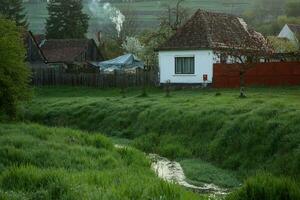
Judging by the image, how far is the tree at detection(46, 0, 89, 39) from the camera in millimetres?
67688

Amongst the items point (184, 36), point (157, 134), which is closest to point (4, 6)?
point (184, 36)

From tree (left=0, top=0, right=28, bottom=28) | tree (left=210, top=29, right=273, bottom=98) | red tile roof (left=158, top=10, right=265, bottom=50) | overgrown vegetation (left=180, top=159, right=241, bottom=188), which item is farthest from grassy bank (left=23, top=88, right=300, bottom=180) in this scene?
tree (left=0, top=0, right=28, bottom=28)

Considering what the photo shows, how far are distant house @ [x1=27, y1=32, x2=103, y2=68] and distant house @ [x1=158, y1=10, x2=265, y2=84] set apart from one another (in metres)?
19.3

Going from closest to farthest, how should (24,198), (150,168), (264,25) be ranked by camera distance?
(24,198), (150,168), (264,25)

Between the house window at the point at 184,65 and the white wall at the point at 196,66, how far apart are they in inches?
10.3

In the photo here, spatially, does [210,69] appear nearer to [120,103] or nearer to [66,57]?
[120,103]

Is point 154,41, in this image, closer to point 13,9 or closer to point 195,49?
point 195,49

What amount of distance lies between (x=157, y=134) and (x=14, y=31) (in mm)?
7605

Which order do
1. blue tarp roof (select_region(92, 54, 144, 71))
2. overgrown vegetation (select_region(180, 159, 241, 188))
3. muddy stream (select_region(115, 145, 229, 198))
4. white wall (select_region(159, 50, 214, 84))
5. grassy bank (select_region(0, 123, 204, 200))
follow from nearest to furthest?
grassy bank (select_region(0, 123, 204, 200)) → muddy stream (select_region(115, 145, 229, 198)) → overgrown vegetation (select_region(180, 159, 241, 188)) → white wall (select_region(159, 50, 214, 84)) → blue tarp roof (select_region(92, 54, 144, 71))

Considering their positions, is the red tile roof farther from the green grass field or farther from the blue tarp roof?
the green grass field

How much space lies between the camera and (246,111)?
67.8ft

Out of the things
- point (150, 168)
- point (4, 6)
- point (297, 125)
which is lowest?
point (150, 168)

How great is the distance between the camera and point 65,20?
2724 inches

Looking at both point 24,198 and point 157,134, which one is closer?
point 24,198
